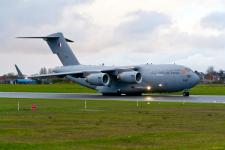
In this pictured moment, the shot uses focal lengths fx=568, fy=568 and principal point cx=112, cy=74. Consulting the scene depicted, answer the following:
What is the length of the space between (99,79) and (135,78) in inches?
152

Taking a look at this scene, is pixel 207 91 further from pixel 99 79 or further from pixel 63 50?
pixel 99 79

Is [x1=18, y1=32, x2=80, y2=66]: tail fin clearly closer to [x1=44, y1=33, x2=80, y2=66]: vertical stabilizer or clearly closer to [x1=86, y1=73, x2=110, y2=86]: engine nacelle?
[x1=44, y1=33, x2=80, y2=66]: vertical stabilizer

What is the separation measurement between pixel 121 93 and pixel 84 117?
35406 mm

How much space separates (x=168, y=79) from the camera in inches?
2308

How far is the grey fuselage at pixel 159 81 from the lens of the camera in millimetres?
58312

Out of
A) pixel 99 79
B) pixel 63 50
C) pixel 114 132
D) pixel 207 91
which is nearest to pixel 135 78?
pixel 99 79

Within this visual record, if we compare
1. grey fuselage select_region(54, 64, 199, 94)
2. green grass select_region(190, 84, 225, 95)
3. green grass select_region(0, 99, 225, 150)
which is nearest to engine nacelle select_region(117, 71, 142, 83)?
grey fuselage select_region(54, 64, 199, 94)

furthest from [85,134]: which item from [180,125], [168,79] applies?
[168,79]

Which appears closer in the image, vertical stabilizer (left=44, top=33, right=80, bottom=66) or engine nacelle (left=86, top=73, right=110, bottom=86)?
engine nacelle (left=86, top=73, right=110, bottom=86)

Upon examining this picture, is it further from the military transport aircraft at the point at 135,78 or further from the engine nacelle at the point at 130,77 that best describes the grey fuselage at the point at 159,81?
the engine nacelle at the point at 130,77

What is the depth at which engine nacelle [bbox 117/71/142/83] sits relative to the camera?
59.6 metres

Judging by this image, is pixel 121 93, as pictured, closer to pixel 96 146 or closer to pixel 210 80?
pixel 96 146

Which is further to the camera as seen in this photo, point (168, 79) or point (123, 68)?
point (123, 68)

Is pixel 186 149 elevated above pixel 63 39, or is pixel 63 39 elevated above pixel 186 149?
pixel 63 39
